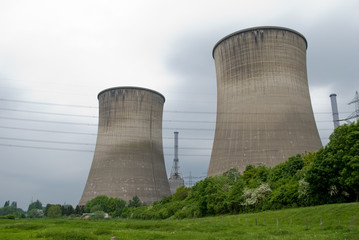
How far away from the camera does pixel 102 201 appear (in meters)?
31.7

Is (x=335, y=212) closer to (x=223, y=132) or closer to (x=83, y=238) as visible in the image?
(x=83, y=238)

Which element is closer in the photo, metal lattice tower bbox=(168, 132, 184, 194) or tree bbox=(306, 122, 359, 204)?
tree bbox=(306, 122, 359, 204)

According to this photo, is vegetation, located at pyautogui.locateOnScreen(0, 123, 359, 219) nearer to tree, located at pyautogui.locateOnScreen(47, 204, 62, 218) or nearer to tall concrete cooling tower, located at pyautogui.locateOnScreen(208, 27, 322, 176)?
tall concrete cooling tower, located at pyautogui.locateOnScreen(208, 27, 322, 176)

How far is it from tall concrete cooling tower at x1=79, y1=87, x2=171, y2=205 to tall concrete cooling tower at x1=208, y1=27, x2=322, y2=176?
9486mm

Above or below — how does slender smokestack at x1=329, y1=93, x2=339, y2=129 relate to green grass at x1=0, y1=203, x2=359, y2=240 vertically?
above

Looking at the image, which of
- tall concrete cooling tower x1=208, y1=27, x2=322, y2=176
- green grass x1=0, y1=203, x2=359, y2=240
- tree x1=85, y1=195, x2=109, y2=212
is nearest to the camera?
green grass x1=0, y1=203, x2=359, y2=240

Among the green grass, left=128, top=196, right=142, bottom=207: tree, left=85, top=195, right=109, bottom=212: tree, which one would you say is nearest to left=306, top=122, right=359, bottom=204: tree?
the green grass

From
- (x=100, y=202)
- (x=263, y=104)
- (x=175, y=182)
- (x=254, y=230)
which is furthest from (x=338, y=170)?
(x=175, y=182)

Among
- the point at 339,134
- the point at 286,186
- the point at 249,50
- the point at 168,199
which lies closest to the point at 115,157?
the point at 168,199

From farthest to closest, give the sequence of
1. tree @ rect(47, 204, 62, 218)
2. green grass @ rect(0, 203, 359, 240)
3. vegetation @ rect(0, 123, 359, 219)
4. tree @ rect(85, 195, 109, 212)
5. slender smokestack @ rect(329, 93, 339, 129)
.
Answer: slender smokestack @ rect(329, 93, 339, 129) → tree @ rect(47, 204, 62, 218) → tree @ rect(85, 195, 109, 212) → vegetation @ rect(0, 123, 359, 219) → green grass @ rect(0, 203, 359, 240)

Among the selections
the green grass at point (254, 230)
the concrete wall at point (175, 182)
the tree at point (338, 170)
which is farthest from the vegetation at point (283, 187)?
the concrete wall at point (175, 182)

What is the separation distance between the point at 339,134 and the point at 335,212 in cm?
464

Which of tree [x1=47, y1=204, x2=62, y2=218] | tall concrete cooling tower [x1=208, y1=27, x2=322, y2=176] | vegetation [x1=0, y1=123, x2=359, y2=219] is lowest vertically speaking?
tree [x1=47, y1=204, x2=62, y2=218]

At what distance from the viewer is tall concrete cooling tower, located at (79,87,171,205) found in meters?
32.2
